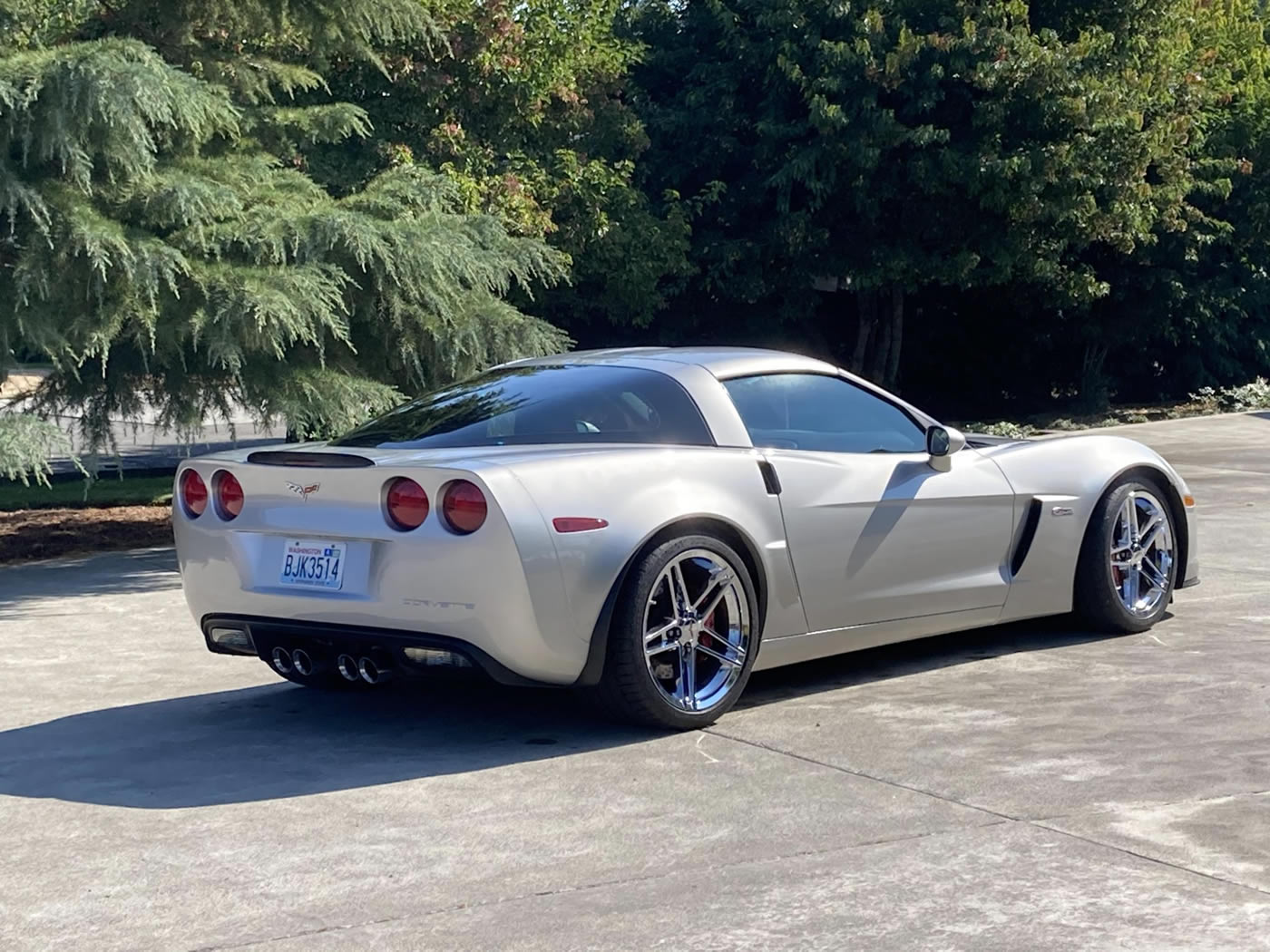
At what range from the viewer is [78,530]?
1262cm

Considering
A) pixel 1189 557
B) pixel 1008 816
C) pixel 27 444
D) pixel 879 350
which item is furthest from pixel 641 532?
pixel 879 350

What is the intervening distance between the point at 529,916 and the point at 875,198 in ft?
56.5

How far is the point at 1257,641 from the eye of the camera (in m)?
7.59

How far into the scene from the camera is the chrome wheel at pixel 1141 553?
303 inches

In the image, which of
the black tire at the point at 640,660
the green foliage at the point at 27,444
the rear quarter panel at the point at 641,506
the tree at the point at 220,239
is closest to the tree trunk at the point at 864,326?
the tree at the point at 220,239

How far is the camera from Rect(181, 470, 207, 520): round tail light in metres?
6.48

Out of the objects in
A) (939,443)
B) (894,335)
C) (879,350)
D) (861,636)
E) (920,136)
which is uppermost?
(920,136)

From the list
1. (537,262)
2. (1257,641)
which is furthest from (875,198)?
(1257,641)

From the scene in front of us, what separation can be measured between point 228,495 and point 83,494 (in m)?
9.30

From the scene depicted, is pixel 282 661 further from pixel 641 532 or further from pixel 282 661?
pixel 641 532

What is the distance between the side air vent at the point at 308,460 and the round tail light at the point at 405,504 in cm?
13

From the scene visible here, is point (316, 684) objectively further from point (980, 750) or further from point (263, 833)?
point (980, 750)

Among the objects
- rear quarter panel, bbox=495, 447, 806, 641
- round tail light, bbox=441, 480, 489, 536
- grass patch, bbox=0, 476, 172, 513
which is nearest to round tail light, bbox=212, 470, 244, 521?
round tail light, bbox=441, 480, 489, 536

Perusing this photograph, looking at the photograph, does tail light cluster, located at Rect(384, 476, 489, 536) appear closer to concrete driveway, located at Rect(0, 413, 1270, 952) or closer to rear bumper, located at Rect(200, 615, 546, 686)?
rear bumper, located at Rect(200, 615, 546, 686)
